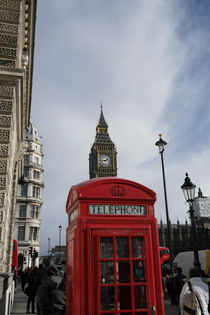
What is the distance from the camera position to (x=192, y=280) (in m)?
4.61

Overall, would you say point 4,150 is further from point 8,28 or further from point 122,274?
point 122,274

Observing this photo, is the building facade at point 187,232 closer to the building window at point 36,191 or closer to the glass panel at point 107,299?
the building window at point 36,191

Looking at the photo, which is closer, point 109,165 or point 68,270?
point 68,270

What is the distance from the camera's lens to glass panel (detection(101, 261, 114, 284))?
167 inches

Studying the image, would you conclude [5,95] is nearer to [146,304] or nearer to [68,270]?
[68,270]

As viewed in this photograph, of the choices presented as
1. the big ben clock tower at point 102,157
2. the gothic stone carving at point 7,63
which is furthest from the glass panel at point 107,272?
the big ben clock tower at point 102,157

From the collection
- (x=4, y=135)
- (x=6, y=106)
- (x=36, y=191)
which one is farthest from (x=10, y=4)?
(x=36, y=191)

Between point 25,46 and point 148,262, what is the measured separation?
9.01m

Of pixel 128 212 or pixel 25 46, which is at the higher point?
pixel 25 46

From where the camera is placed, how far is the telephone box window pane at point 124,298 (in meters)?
4.21

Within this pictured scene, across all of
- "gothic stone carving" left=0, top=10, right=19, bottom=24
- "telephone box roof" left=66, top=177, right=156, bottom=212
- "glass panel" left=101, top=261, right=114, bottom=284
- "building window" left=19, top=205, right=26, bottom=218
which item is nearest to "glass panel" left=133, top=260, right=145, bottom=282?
"glass panel" left=101, top=261, right=114, bottom=284

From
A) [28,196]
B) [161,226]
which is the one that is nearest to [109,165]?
[161,226]

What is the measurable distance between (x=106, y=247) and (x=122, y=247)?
242mm

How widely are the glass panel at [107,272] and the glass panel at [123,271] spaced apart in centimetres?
11
